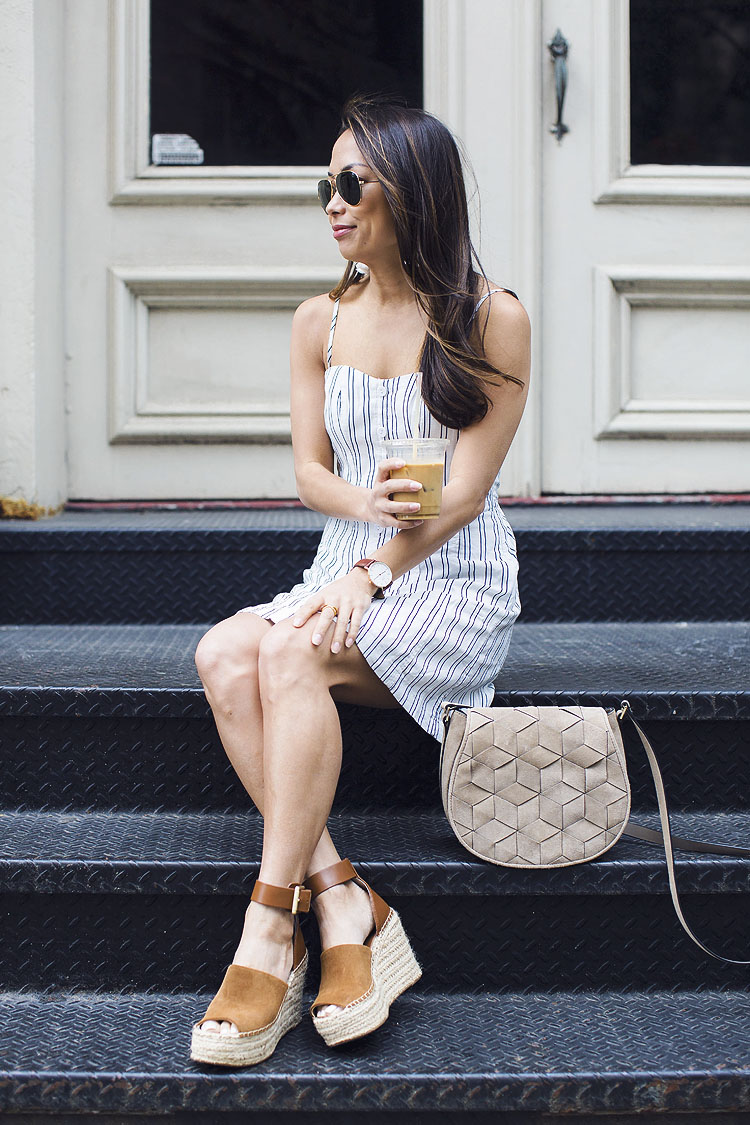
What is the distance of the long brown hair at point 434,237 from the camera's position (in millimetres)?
1869

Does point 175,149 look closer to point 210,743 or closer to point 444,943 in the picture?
point 210,743

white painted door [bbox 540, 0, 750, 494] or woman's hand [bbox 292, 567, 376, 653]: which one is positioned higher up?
white painted door [bbox 540, 0, 750, 494]

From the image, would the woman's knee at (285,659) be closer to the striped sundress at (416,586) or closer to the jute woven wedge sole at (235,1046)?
the striped sundress at (416,586)

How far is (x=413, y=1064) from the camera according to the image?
4.97 ft

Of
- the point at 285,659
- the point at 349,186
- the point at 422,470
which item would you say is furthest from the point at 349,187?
the point at 285,659

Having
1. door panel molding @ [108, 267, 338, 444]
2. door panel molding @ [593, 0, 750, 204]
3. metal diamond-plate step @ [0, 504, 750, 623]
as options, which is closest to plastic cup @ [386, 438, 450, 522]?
metal diamond-plate step @ [0, 504, 750, 623]

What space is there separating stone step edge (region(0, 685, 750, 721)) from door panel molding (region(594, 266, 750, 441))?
51.8 inches

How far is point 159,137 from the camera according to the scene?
→ 122 inches

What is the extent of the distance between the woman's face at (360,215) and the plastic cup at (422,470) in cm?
50

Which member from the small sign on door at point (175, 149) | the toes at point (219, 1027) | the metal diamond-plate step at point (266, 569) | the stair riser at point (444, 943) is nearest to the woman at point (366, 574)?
the toes at point (219, 1027)

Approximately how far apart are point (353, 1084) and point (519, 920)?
0.42 m

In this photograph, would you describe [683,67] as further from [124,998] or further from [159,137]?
[124,998]

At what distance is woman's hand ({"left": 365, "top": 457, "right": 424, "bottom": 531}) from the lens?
1.62 meters

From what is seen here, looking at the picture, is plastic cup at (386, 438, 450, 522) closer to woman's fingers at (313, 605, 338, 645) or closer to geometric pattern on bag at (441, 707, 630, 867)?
woman's fingers at (313, 605, 338, 645)
